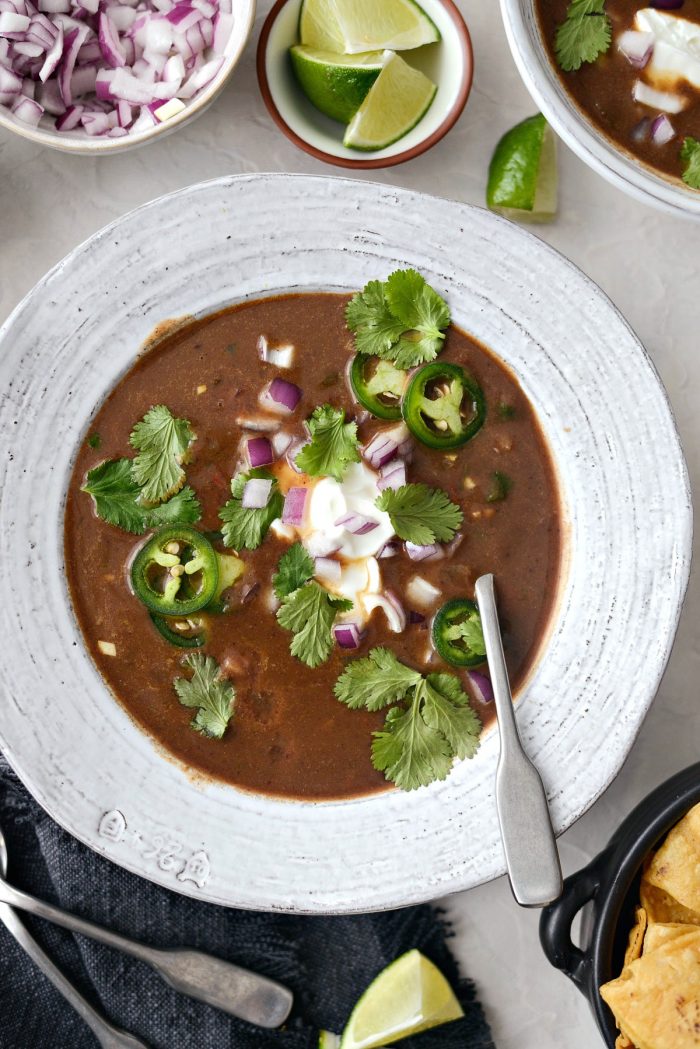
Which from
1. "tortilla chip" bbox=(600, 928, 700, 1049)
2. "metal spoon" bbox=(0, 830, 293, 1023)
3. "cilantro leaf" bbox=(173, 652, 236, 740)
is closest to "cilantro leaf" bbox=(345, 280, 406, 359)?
"cilantro leaf" bbox=(173, 652, 236, 740)

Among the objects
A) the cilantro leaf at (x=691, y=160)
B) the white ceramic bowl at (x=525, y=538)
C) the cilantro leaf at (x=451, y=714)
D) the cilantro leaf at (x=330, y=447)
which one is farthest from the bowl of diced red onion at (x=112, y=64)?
the cilantro leaf at (x=451, y=714)

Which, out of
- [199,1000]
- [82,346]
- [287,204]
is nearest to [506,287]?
[287,204]

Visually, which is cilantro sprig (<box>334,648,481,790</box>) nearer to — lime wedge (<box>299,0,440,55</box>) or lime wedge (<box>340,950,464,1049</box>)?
lime wedge (<box>340,950,464,1049</box>)

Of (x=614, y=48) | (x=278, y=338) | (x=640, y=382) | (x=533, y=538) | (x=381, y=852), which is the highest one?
(x=614, y=48)

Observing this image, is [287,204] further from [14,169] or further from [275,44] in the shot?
[14,169]

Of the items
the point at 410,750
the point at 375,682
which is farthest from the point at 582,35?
the point at 410,750

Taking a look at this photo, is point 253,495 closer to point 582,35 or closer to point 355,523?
point 355,523

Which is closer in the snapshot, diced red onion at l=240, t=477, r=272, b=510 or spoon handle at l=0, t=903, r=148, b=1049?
diced red onion at l=240, t=477, r=272, b=510
